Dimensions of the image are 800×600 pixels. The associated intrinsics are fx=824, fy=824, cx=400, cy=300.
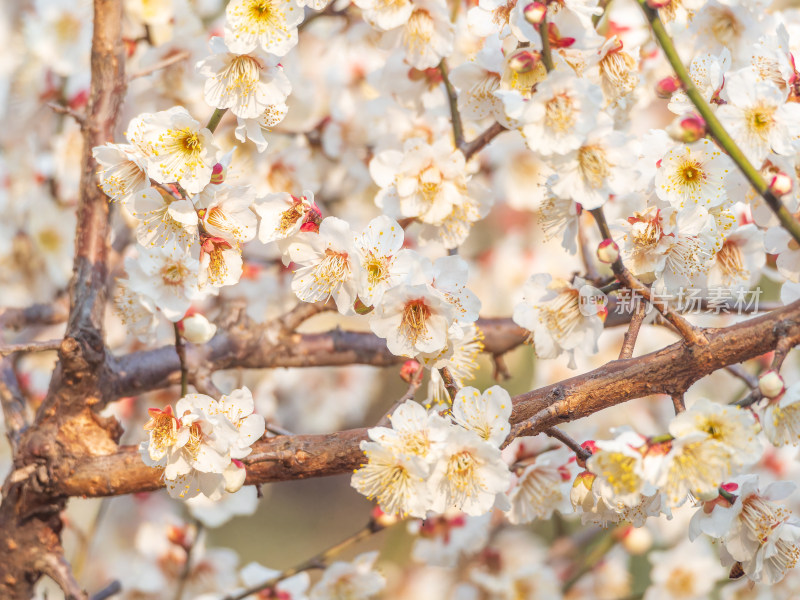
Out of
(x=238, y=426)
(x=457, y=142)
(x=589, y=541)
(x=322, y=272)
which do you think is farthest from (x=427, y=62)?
(x=589, y=541)

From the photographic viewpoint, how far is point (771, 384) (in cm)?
82

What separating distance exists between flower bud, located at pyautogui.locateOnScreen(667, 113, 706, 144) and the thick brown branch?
0.22 meters

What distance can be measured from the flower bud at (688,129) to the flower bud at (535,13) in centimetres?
18

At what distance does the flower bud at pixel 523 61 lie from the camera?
91cm

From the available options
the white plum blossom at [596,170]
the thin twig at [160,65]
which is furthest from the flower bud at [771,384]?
the thin twig at [160,65]

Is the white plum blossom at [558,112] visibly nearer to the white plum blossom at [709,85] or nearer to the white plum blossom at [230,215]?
the white plum blossom at [709,85]

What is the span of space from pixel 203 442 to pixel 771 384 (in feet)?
2.06

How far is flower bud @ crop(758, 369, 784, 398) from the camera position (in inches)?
32.3

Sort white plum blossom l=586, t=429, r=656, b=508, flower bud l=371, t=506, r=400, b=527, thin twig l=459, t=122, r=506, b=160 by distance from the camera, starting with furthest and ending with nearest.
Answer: flower bud l=371, t=506, r=400, b=527 < thin twig l=459, t=122, r=506, b=160 < white plum blossom l=586, t=429, r=656, b=508

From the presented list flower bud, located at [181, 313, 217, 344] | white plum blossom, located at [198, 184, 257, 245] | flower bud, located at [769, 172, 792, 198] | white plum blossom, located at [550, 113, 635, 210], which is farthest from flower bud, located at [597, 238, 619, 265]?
flower bud, located at [181, 313, 217, 344]

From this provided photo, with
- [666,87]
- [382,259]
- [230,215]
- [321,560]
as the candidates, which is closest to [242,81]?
[230,215]

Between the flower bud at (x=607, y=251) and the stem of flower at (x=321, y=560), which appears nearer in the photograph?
the flower bud at (x=607, y=251)

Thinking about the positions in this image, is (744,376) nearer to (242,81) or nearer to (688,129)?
(688,129)

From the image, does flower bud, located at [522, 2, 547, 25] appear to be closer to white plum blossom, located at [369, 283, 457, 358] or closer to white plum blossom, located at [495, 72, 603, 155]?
white plum blossom, located at [495, 72, 603, 155]
